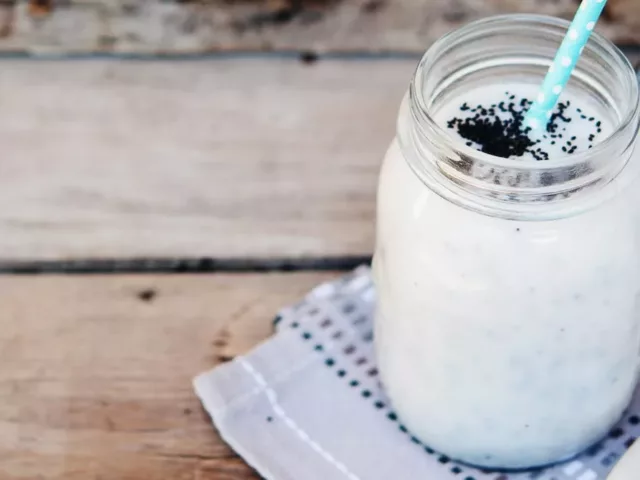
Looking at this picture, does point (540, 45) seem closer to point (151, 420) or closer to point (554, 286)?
point (554, 286)

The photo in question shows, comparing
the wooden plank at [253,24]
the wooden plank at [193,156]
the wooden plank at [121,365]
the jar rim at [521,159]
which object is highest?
the jar rim at [521,159]

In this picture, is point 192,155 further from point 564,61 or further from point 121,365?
point 564,61

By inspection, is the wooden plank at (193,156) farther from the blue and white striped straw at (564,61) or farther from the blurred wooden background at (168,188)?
the blue and white striped straw at (564,61)

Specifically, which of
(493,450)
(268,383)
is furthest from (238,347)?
(493,450)

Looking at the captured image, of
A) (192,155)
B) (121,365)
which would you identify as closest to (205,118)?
(192,155)

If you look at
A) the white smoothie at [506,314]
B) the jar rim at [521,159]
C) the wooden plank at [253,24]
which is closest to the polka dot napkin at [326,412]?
the white smoothie at [506,314]

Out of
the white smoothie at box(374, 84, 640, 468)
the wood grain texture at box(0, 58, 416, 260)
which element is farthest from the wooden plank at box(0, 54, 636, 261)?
the white smoothie at box(374, 84, 640, 468)
